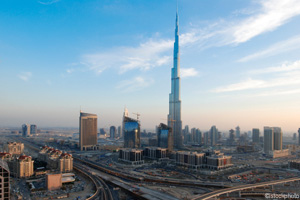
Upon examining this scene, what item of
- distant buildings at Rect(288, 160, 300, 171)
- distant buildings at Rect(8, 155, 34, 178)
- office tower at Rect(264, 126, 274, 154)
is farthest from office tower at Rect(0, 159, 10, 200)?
office tower at Rect(264, 126, 274, 154)

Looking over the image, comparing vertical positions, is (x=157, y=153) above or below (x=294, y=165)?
above

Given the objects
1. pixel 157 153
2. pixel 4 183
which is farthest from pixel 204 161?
pixel 4 183

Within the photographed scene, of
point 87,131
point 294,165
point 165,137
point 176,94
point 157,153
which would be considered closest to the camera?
point 294,165

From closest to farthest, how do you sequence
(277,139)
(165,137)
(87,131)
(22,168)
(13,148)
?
1. (22,168)
2. (13,148)
3. (165,137)
4. (277,139)
5. (87,131)

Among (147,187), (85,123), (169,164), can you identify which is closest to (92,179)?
(147,187)

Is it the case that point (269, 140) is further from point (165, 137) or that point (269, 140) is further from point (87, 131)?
point (87, 131)

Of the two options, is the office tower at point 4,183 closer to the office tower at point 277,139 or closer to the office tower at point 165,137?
the office tower at point 165,137

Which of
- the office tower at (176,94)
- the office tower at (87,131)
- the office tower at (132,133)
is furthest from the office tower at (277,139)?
the office tower at (87,131)
